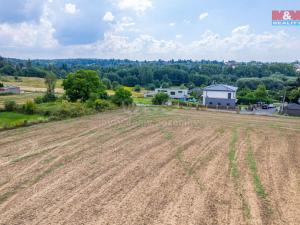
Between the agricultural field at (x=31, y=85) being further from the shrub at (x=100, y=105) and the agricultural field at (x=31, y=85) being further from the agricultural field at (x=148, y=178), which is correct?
the agricultural field at (x=148, y=178)

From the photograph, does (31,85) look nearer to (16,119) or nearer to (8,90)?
(8,90)

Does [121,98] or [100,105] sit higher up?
[121,98]

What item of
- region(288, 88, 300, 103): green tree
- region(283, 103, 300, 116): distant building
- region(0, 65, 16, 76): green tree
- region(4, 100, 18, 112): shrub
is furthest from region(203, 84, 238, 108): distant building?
region(0, 65, 16, 76): green tree

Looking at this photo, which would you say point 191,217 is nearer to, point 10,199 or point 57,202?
point 57,202

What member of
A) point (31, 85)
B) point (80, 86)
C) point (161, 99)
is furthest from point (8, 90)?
point (161, 99)

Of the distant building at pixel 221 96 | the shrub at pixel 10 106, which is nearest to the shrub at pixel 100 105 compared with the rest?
the shrub at pixel 10 106

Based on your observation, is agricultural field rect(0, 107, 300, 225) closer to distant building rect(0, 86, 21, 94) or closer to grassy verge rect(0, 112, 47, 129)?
grassy verge rect(0, 112, 47, 129)
